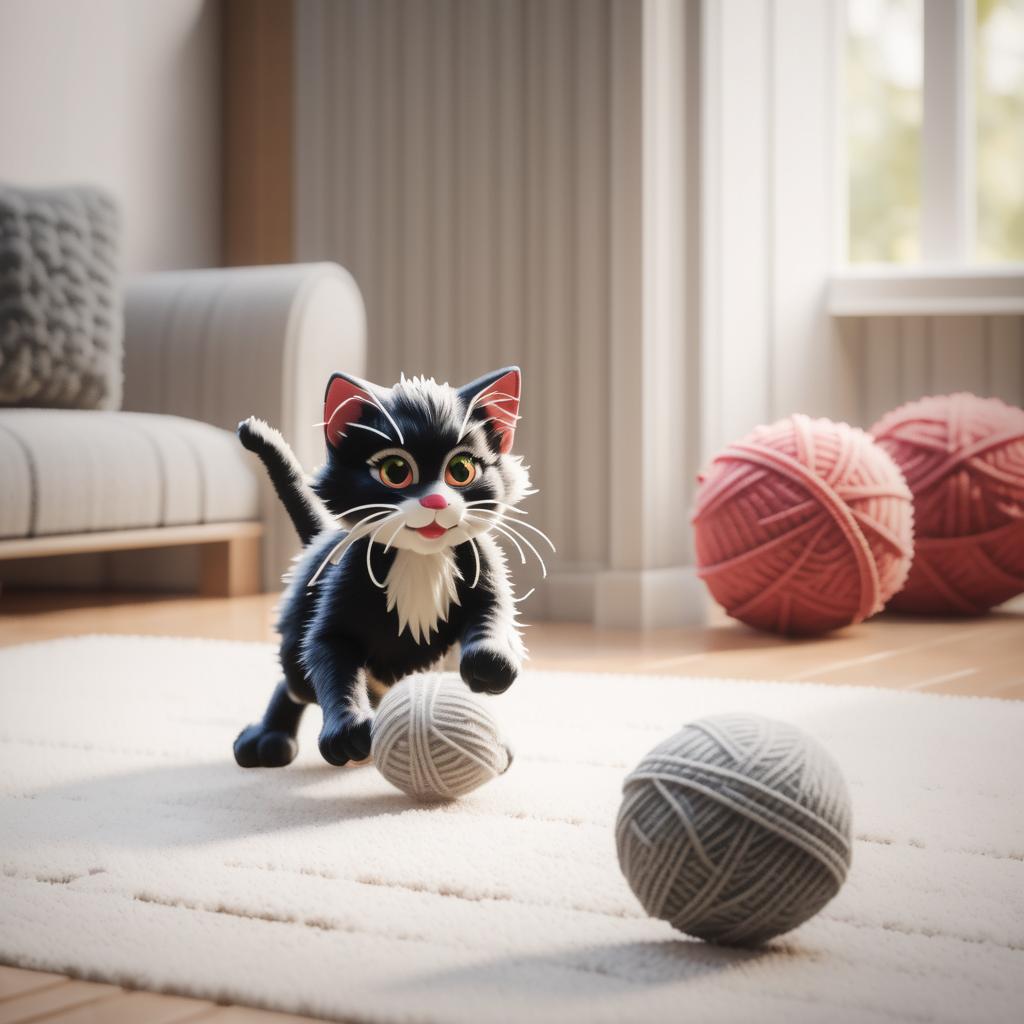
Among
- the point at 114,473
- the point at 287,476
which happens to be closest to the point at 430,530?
the point at 287,476

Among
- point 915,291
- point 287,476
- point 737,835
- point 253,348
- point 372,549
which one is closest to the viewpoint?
point 737,835

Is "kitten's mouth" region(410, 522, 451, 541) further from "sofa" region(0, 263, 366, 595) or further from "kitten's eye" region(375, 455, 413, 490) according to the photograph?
"sofa" region(0, 263, 366, 595)

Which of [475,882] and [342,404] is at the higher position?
[342,404]

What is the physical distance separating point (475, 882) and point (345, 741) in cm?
22

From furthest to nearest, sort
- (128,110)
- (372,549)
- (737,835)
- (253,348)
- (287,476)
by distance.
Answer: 1. (128,110)
2. (253,348)
3. (287,476)
4. (372,549)
5. (737,835)

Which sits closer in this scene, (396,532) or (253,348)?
(396,532)

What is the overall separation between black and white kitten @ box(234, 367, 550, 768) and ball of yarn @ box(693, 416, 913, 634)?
105cm

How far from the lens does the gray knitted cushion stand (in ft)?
8.14

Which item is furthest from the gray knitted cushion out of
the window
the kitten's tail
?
the window

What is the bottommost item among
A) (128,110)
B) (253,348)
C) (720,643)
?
(720,643)

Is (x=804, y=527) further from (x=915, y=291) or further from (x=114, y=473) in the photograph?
(x=114, y=473)

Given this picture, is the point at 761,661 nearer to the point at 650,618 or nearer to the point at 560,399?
the point at 650,618

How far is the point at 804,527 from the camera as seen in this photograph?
214 cm

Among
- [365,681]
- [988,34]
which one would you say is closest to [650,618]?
[365,681]
